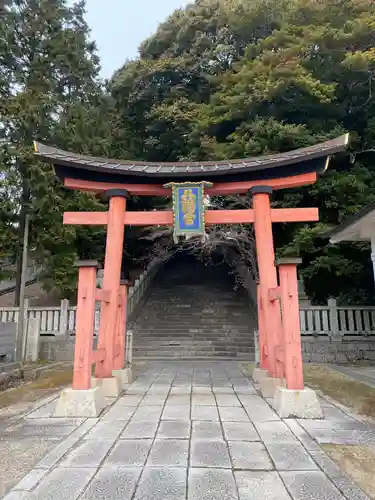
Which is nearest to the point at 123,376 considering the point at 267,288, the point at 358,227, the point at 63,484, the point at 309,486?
the point at 267,288

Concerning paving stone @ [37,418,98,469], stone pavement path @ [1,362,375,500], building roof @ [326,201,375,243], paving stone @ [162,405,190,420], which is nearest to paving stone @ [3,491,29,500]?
stone pavement path @ [1,362,375,500]

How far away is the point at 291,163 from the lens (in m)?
6.89

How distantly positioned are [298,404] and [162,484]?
8.92 feet

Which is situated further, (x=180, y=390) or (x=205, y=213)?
(x=205, y=213)

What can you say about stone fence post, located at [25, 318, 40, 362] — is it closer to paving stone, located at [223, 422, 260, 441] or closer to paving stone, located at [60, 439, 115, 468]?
paving stone, located at [60, 439, 115, 468]

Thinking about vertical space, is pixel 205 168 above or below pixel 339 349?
above

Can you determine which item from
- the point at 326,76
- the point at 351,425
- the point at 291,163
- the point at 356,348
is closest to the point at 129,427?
the point at 351,425

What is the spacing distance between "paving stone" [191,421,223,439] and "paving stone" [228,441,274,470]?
0.99ft

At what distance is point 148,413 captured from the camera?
507 centimetres

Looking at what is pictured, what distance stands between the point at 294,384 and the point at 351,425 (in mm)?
868

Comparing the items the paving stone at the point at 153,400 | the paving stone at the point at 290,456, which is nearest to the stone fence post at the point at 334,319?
the paving stone at the point at 153,400

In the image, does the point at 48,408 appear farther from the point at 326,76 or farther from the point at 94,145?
the point at 326,76

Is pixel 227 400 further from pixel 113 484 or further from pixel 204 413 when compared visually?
pixel 113 484

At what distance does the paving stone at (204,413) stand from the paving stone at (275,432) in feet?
2.03
